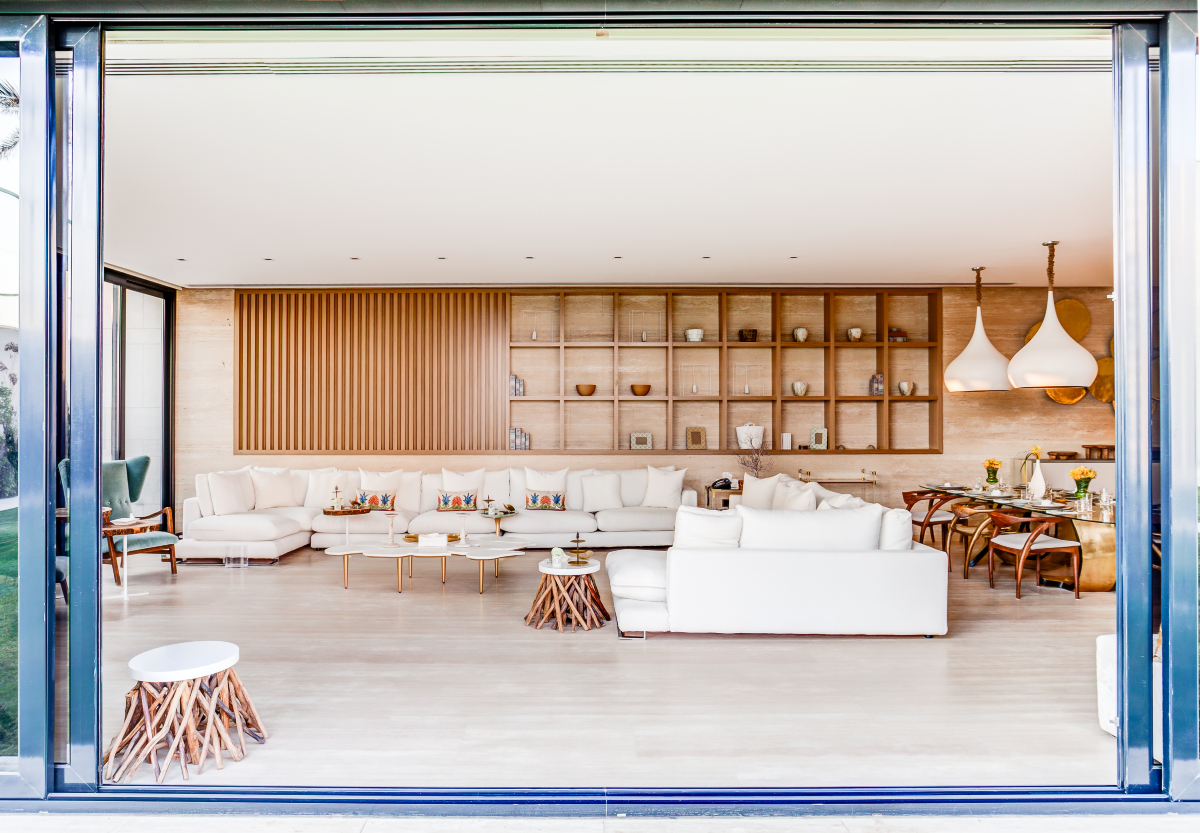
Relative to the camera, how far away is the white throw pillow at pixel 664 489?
835 centimetres

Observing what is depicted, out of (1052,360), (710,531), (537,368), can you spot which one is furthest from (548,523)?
(1052,360)

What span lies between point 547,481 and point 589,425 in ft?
3.80

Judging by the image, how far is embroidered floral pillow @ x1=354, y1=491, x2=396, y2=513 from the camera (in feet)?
26.5

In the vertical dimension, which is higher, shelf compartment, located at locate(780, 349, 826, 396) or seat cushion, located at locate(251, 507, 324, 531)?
shelf compartment, located at locate(780, 349, 826, 396)

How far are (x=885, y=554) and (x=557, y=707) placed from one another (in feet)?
7.64

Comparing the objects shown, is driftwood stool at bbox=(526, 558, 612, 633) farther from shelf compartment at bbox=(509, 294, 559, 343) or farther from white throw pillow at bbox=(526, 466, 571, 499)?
shelf compartment at bbox=(509, 294, 559, 343)

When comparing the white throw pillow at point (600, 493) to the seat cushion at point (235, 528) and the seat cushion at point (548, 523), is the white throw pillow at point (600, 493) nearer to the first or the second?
the seat cushion at point (548, 523)

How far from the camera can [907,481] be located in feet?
29.8

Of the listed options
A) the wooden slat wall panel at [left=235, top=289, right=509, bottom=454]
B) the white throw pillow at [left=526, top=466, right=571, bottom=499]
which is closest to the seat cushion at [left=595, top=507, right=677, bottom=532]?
the white throw pillow at [left=526, top=466, right=571, bottom=499]

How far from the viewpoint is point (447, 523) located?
25.6ft

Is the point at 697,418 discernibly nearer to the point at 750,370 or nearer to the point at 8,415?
the point at 750,370

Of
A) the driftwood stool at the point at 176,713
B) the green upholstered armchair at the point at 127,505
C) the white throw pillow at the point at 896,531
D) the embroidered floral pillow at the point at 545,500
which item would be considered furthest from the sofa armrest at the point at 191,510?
the white throw pillow at the point at 896,531

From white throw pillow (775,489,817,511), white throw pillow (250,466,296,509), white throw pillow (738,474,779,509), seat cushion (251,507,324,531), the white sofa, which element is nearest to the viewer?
the white sofa

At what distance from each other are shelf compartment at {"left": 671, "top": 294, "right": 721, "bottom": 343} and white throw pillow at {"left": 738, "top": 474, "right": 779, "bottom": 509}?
95.2 inches
